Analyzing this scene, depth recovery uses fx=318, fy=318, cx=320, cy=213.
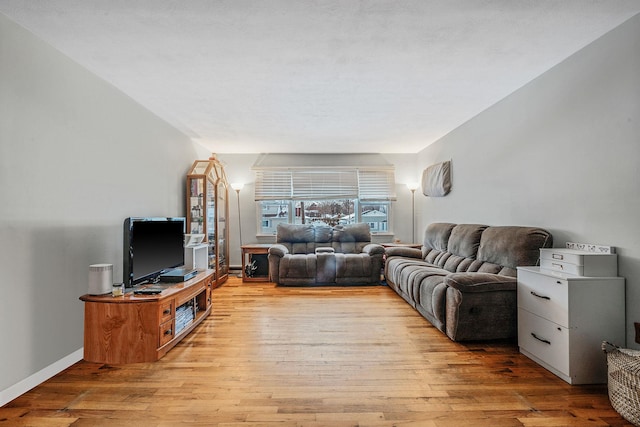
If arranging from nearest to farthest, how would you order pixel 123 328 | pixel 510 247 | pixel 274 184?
pixel 123 328 < pixel 510 247 < pixel 274 184

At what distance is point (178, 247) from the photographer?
3.63 meters

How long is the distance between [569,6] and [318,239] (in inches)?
182

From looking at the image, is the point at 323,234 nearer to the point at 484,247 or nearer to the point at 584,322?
the point at 484,247

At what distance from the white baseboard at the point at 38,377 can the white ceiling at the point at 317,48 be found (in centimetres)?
237

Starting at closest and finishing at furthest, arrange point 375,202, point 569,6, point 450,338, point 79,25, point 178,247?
point 569,6 → point 79,25 → point 450,338 → point 178,247 → point 375,202

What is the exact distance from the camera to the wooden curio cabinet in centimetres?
484

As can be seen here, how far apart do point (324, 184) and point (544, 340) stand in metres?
4.66

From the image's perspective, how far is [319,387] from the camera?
214 cm

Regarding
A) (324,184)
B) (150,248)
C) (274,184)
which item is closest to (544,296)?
(150,248)

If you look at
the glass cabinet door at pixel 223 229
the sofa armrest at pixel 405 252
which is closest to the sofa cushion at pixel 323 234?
the sofa armrest at pixel 405 252

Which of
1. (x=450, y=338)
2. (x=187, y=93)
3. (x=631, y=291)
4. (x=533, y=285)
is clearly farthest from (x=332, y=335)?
(x=187, y=93)

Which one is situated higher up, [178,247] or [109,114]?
[109,114]

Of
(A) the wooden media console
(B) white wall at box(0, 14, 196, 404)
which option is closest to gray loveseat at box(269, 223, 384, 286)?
(B) white wall at box(0, 14, 196, 404)

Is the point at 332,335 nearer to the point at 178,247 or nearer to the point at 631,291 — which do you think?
the point at 178,247
